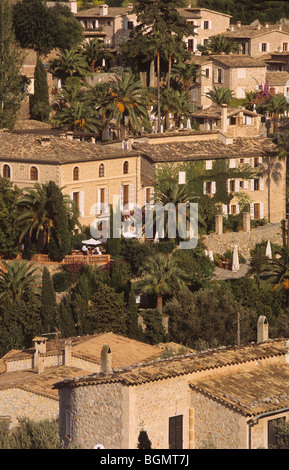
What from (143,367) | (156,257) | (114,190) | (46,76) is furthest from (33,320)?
(46,76)

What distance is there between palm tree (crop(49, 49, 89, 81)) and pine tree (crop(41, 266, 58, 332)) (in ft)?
102

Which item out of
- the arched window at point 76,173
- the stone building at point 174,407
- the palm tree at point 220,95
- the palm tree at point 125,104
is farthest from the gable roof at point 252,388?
the palm tree at point 220,95

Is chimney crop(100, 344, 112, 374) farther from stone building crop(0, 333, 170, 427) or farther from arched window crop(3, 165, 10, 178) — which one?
arched window crop(3, 165, 10, 178)

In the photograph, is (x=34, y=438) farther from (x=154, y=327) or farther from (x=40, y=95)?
(x=40, y=95)

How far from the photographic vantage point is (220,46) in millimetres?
99062

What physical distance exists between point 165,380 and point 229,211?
37.6 m

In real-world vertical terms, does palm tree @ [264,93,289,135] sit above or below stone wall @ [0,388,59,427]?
above

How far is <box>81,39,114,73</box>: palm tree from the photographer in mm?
93062

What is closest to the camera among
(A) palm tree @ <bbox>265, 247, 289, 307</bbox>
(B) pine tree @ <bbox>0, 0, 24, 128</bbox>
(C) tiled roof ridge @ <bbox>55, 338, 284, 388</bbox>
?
(C) tiled roof ridge @ <bbox>55, 338, 284, 388</bbox>

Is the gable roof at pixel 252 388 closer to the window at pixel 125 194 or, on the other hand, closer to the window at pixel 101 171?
the window at pixel 101 171

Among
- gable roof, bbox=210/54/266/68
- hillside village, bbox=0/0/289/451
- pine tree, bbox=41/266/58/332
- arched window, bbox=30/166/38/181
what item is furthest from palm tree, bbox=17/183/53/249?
gable roof, bbox=210/54/266/68

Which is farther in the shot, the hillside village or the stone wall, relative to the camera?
the stone wall

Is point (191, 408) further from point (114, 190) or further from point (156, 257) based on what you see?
point (114, 190)
